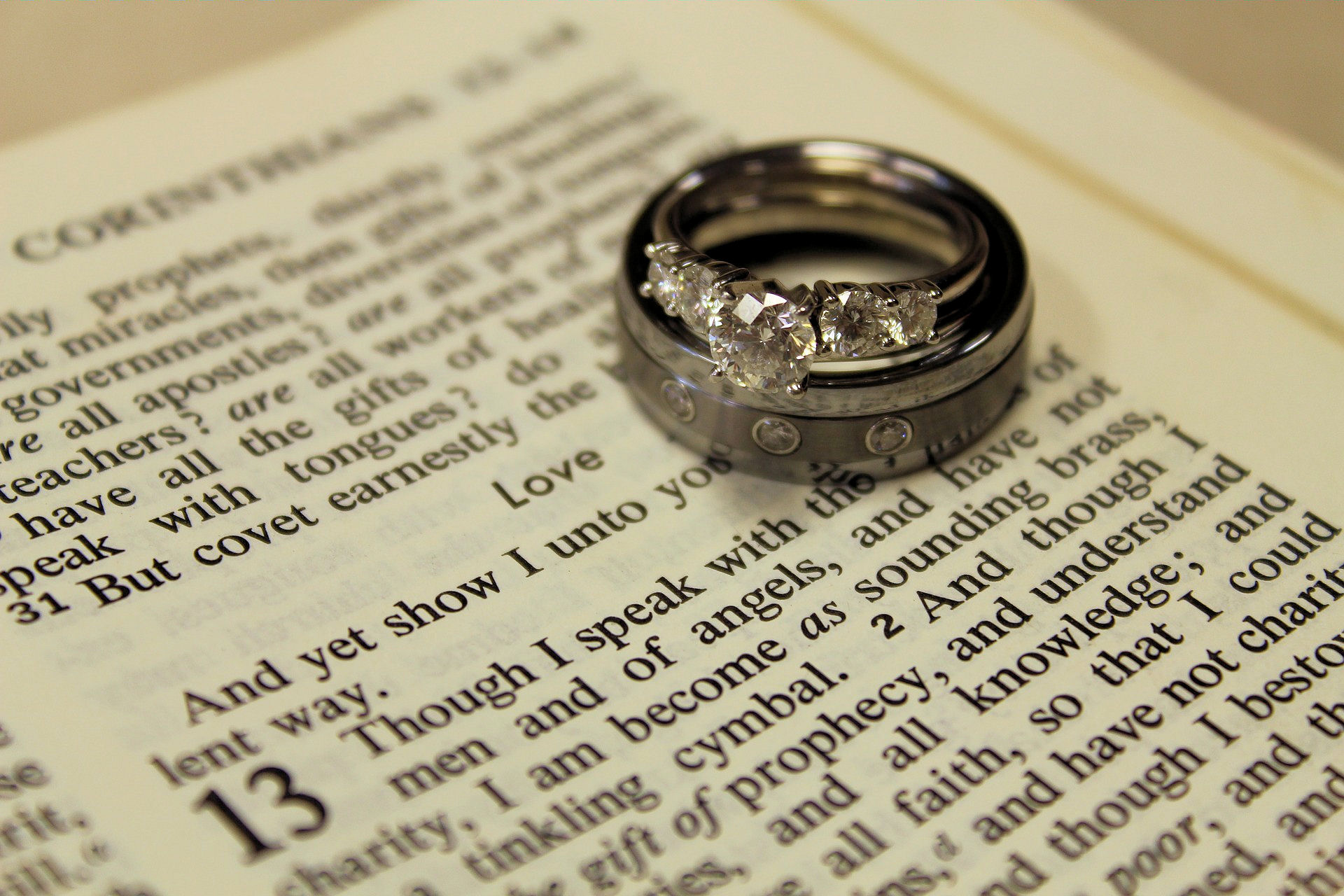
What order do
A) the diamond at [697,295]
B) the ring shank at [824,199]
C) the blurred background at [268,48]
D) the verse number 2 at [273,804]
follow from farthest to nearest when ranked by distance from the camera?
the blurred background at [268,48] < the ring shank at [824,199] < the diamond at [697,295] < the verse number 2 at [273,804]

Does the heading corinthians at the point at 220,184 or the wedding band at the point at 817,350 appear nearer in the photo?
the wedding band at the point at 817,350

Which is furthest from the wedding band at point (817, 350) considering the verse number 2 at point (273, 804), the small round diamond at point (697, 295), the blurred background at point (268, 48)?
the blurred background at point (268, 48)

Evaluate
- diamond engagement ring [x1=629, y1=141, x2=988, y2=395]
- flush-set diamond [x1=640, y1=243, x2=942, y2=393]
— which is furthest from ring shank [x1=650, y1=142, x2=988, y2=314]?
flush-set diamond [x1=640, y1=243, x2=942, y2=393]

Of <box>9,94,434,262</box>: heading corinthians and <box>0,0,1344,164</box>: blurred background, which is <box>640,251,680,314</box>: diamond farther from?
<box>0,0,1344,164</box>: blurred background

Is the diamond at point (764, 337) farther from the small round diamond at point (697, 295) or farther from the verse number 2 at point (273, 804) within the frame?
the verse number 2 at point (273, 804)

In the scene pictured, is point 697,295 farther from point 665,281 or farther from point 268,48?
point 268,48

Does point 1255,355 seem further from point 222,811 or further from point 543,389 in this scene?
point 222,811

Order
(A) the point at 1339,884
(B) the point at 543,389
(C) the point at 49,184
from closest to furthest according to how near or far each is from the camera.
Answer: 1. (A) the point at 1339,884
2. (B) the point at 543,389
3. (C) the point at 49,184

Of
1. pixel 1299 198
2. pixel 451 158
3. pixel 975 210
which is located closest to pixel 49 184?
pixel 451 158
